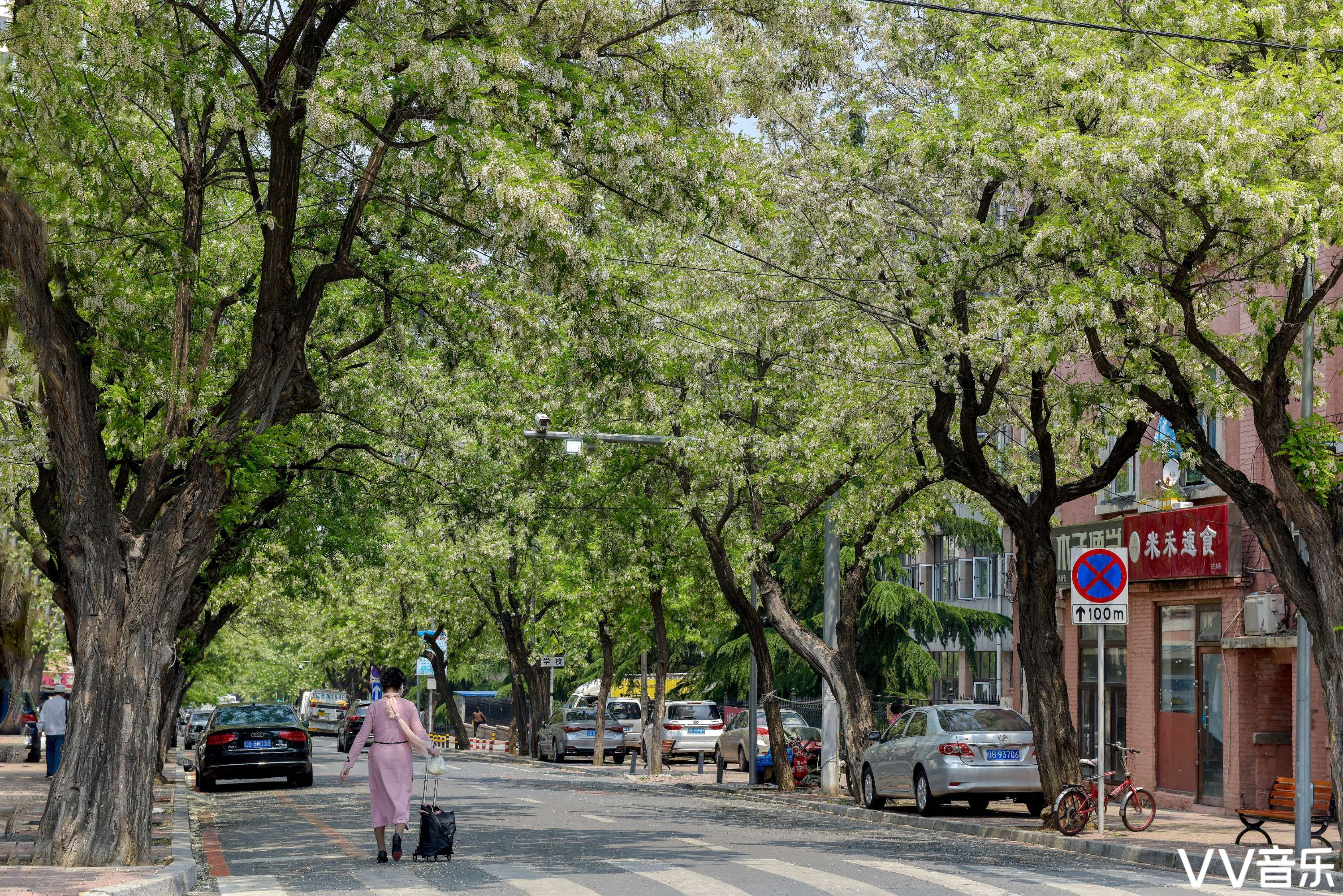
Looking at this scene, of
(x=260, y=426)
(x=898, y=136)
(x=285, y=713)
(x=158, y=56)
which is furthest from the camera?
(x=285, y=713)

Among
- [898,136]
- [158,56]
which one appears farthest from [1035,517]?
[158,56]

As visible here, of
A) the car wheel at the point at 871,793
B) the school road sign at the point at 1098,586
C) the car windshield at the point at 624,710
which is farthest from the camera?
the car windshield at the point at 624,710

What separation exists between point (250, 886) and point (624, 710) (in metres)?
39.3

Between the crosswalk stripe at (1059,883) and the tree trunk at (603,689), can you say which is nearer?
the crosswalk stripe at (1059,883)

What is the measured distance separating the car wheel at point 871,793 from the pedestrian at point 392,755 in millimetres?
11341

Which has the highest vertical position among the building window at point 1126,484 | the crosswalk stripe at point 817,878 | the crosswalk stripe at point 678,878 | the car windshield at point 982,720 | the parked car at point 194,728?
the building window at point 1126,484

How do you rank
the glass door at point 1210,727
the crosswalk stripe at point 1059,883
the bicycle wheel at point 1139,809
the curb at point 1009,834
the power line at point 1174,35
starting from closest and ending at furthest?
the crosswalk stripe at point 1059,883 → the power line at point 1174,35 → the curb at point 1009,834 → the bicycle wheel at point 1139,809 → the glass door at point 1210,727

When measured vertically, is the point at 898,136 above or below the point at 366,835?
above

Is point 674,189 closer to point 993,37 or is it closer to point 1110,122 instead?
point 1110,122

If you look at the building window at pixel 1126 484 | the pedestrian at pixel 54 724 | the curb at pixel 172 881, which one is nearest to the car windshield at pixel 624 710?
the pedestrian at pixel 54 724

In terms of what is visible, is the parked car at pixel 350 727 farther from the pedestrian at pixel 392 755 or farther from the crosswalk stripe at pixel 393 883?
the crosswalk stripe at pixel 393 883

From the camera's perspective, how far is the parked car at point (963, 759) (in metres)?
21.2

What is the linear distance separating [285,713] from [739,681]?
13.1 m

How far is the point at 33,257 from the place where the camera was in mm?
13500
